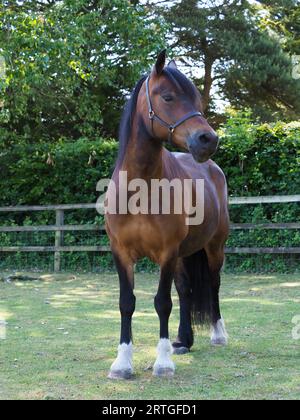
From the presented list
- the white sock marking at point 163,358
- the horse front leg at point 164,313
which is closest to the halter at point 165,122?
the horse front leg at point 164,313

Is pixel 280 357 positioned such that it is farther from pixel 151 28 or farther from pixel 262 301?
pixel 151 28

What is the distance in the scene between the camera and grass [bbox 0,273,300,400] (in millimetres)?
3600

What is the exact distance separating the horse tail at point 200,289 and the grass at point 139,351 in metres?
0.25

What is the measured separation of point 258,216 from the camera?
10531 mm

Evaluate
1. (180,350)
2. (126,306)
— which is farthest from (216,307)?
(126,306)

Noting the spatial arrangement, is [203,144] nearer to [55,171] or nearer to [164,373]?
[164,373]

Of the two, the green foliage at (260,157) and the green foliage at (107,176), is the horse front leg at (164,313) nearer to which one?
the green foliage at (107,176)

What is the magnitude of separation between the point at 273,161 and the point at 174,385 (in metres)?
7.40

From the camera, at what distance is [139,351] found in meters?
4.76

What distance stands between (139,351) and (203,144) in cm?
188

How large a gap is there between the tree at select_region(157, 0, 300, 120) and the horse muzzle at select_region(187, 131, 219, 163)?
15705mm

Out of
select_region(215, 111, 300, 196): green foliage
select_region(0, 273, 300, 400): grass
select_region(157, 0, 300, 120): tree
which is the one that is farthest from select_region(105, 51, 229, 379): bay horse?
select_region(157, 0, 300, 120): tree
